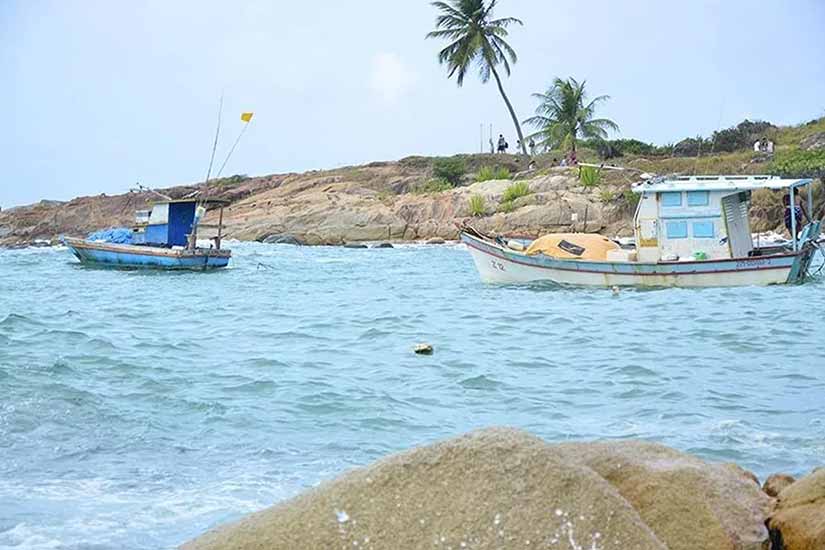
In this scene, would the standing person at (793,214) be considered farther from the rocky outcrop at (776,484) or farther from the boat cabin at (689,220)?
the rocky outcrop at (776,484)

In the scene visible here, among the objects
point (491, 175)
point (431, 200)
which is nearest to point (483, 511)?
point (431, 200)

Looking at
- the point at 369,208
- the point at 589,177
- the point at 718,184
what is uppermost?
the point at 589,177

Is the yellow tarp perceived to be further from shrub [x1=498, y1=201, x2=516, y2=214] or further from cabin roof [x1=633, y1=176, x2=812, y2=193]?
shrub [x1=498, y1=201, x2=516, y2=214]

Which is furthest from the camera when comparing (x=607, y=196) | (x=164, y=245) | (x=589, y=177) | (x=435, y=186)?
(x=435, y=186)

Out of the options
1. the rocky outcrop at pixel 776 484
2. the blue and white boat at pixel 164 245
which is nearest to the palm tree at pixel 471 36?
the blue and white boat at pixel 164 245

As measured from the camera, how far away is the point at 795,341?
12953mm

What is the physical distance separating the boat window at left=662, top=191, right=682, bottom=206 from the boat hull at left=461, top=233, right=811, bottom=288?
1374mm

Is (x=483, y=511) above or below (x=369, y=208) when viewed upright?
below

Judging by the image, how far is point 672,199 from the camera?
2103 centimetres

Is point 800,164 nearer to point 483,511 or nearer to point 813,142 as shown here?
point 813,142

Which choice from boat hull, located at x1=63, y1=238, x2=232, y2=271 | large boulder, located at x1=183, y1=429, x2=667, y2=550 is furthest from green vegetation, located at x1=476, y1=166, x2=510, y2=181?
large boulder, located at x1=183, y1=429, x2=667, y2=550

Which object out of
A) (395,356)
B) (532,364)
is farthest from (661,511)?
(395,356)

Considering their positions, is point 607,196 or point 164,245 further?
point 607,196

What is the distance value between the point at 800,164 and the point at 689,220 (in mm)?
17081
